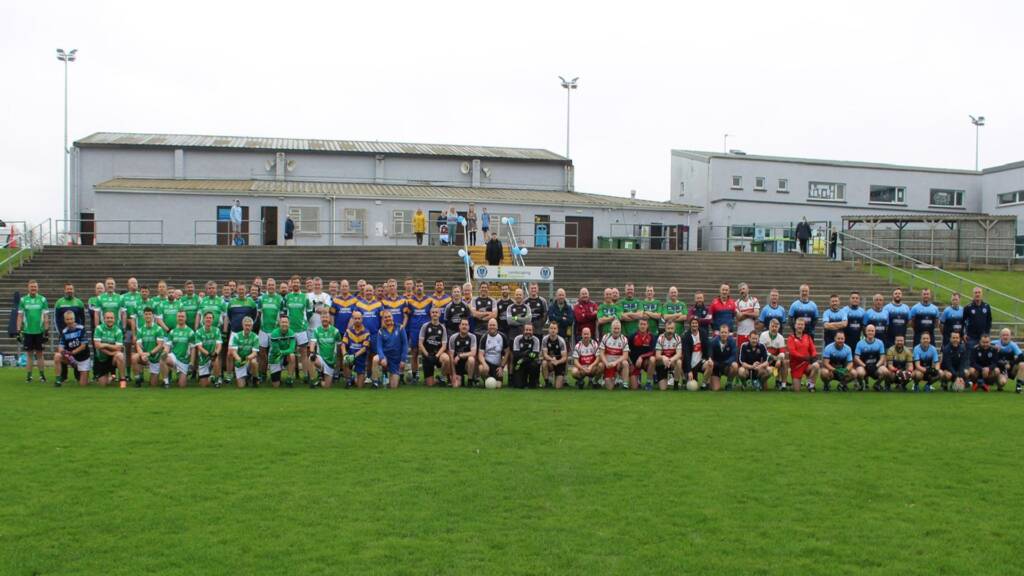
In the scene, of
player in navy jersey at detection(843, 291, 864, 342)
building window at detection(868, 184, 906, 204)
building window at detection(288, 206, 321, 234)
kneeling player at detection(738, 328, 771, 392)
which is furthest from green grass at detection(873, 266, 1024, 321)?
building window at detection(288, 206, 321, 234)

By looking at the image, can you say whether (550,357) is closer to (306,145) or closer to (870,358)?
(870,358)

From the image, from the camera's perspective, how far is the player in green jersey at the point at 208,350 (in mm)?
14125

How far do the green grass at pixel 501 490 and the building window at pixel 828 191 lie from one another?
31198mm

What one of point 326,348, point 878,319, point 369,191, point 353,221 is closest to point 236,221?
point 353,221

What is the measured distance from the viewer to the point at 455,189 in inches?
1489

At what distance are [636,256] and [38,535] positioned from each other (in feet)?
78.4

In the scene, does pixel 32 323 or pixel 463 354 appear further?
pixel 32 323

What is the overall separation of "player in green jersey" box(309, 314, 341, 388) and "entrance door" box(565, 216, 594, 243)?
22194 millimetres

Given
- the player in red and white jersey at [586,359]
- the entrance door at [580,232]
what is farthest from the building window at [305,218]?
the player in red and white jersey at [586,359]

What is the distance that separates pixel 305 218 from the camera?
34.3 metres

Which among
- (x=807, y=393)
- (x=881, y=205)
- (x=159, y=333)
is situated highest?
(x=881, y=205)

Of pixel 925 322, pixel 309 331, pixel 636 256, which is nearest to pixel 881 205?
pixel 636 256

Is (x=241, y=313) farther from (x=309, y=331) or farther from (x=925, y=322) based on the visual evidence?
(x=925, y=322)

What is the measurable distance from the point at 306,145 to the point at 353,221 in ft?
27.2
